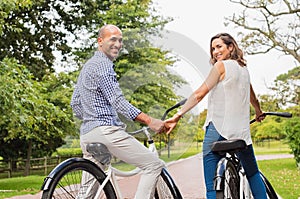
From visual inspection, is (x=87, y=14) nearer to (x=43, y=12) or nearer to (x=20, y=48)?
(x=43, y=12)

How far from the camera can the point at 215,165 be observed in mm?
3182

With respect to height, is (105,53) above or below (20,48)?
below

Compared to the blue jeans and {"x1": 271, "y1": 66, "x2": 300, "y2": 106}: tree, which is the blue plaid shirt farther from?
{"x1": 271, "y1": 66, "x2": 300, "y2": 106}: tree

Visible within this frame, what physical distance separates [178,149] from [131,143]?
2.09 ft

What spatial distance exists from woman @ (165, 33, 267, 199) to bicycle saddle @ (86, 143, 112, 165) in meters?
0.37

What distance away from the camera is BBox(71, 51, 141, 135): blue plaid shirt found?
2959 mm

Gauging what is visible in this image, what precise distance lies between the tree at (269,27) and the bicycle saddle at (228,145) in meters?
12.0

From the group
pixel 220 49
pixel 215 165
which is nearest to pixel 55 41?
pixel 220 49

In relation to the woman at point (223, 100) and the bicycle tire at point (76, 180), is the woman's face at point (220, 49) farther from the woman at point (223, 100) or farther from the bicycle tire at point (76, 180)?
the bicycle tire at point (76, 180)

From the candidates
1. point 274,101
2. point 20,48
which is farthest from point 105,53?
point 20,48

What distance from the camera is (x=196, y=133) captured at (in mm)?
3449

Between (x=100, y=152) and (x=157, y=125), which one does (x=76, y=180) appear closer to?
(x=100, y=152)

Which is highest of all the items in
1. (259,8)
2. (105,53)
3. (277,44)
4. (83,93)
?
(259,8)

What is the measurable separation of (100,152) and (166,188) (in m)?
0.54
